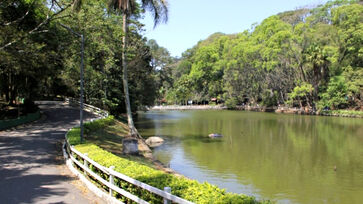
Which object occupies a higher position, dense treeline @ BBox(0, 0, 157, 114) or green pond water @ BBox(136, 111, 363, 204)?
dense treeline @ BBox(0, 0, 157, 114)

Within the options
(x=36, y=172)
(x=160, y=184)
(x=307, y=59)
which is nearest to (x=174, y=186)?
(x=160, y=184)

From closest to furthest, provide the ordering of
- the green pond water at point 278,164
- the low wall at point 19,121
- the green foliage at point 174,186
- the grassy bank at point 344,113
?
the green foliage at point 174,186
the green pond water at point 278,164
the low wall at point 19,121
the grassy bank at point 344,113

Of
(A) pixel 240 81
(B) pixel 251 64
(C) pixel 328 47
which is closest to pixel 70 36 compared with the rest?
(C) pixel 328 47

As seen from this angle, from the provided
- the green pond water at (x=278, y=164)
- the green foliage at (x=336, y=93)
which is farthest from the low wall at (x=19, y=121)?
the green foliage at (x=336, y=93)

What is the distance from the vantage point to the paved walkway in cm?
897

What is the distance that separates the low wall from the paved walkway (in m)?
1.72

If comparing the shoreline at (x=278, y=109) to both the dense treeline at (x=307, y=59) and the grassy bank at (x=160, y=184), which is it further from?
the grassy bank at (x=160, y=184)

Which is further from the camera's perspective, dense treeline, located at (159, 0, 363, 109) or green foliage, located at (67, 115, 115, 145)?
dense treeline, located at (159, 0, 363, 109)

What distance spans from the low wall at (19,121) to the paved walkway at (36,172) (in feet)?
5.65

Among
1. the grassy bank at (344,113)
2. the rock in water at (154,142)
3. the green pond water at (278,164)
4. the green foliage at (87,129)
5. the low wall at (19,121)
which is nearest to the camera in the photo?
the green pond water at (278,164)

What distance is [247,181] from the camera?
639 inches

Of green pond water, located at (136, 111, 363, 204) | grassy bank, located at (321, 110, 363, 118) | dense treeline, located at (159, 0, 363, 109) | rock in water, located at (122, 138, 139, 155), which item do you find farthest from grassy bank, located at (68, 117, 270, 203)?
dense treeline, located at (159, 0, 363, 109)

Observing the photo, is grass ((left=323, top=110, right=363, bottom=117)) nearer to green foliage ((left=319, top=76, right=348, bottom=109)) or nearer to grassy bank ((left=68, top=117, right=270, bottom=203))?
green foliage ((left=319, top=76, right=348, bottom=109))

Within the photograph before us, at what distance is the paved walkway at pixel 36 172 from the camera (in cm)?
897
